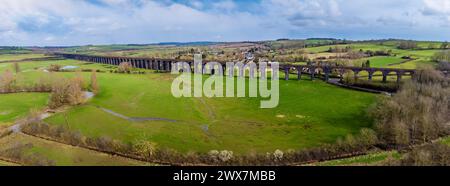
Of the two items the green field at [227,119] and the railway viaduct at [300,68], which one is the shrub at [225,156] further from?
the railway viaduct at [300,68]

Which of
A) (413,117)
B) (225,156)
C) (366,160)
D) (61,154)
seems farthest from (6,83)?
(413,117)

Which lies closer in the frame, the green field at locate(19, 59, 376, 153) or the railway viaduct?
the green field at locate(19, 59, 376, 153)

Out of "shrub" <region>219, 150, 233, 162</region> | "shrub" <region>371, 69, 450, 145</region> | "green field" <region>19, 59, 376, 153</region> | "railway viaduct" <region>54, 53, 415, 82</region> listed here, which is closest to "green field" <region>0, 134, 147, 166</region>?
"green field" <region>19, 59, 376, 153</region>

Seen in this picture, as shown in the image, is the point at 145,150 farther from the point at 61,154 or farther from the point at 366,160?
the point at 366,160

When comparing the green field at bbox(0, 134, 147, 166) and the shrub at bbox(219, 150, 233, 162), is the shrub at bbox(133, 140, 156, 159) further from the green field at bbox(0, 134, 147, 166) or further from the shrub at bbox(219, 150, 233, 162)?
the shrub at bbox(219, 150, 233, 162)

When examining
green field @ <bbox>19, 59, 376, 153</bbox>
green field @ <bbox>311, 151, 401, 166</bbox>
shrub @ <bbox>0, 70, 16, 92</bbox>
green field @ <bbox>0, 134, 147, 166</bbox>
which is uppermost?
shrub @ <bbox>0, 70, 16, 92</bbox>
